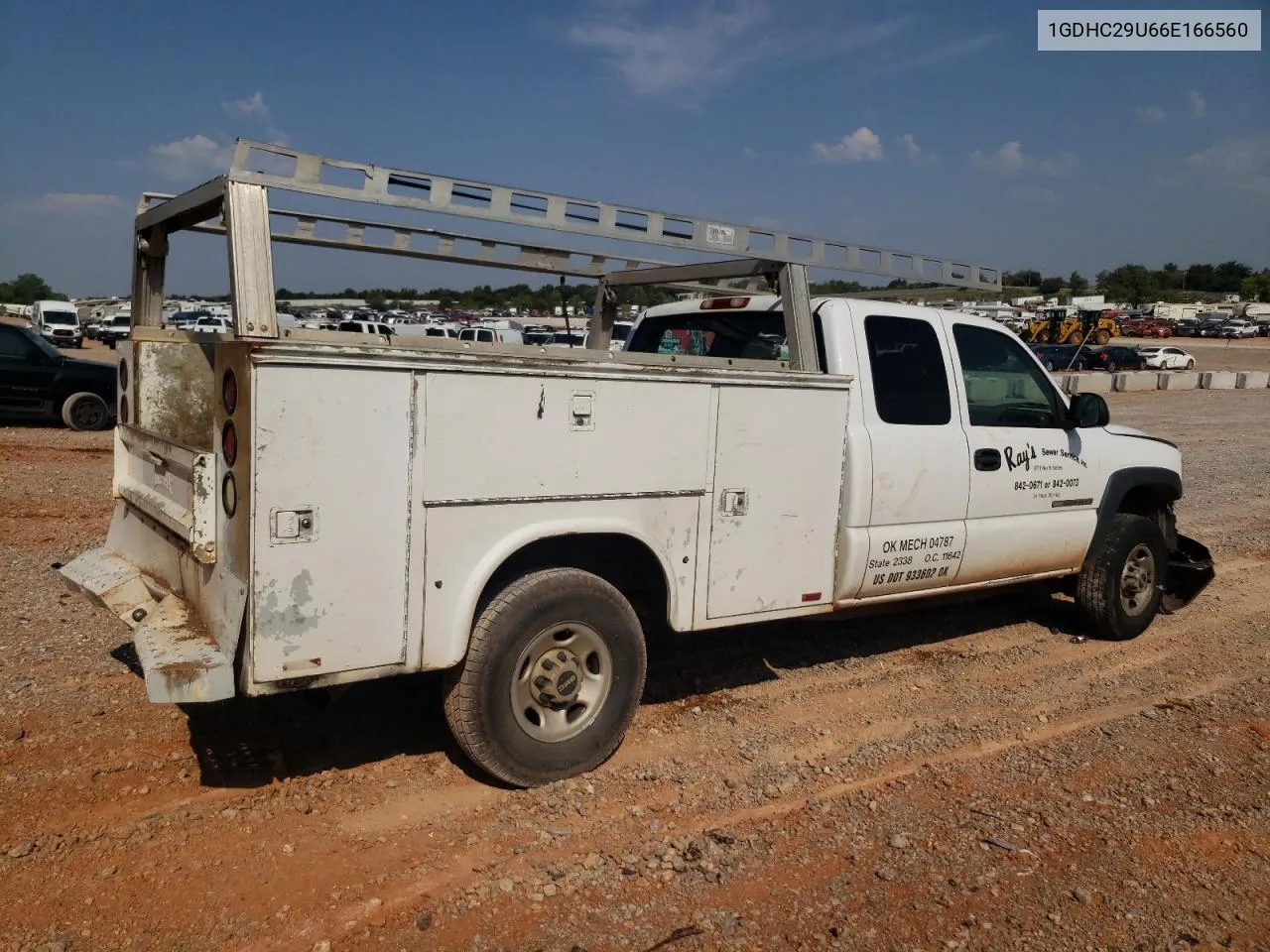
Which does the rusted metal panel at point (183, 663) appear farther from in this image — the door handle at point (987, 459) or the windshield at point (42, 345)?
the windshield at point (42, 345)

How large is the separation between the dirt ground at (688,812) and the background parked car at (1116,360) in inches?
1530

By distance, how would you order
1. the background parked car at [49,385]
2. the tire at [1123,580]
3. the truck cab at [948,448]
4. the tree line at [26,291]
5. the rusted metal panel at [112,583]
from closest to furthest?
the rusted metal panel at [112,583] → the truck cab at [948,448] → the tire at [1123,580] → the background parked car at [49,385] → the tree line at [26,291]

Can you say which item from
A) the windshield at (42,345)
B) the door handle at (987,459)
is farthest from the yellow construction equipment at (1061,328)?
the door handle at (987,459)

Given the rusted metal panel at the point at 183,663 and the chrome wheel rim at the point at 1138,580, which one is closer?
the rusted metal panel at the point at 183,663

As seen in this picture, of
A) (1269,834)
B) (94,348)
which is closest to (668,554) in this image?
(1269,834)

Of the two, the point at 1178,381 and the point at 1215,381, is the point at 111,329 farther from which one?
the point at 1215,381

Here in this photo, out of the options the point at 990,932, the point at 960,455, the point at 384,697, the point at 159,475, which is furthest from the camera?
the point at 960,455

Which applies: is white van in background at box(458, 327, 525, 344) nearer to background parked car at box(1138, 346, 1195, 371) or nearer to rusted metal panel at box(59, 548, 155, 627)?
rusted metal panel at box(59, 548, 155, 627)

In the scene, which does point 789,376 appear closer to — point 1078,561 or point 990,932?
point 990,932

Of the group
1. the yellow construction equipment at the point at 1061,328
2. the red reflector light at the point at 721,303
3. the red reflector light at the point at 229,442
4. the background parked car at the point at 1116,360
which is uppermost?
the yellow construction equipment at the point at 1061,328

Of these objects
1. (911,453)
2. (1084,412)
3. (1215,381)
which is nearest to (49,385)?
(911,453)

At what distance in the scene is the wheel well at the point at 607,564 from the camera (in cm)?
400

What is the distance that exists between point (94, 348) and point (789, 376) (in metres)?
53.7

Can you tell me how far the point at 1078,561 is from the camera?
243 inches
